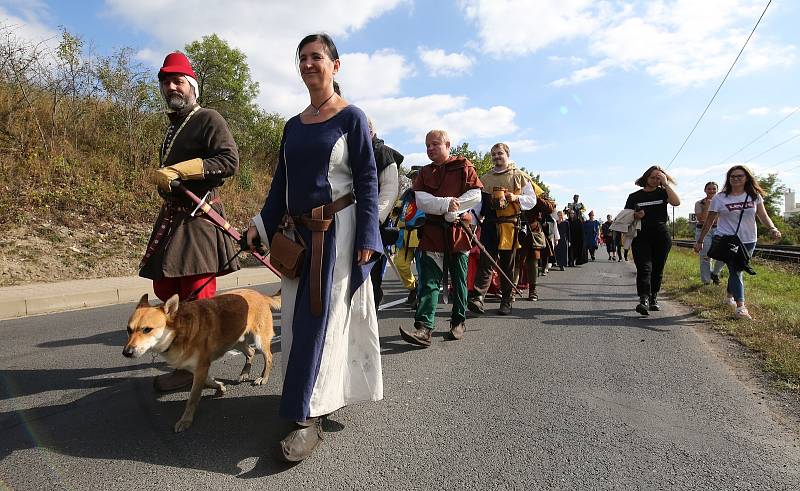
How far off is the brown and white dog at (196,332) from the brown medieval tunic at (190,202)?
0.85ft

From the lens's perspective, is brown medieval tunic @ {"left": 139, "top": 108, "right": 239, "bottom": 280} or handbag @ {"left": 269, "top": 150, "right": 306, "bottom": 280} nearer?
handbag @ {"left": 269, "top": 150, "right": 306, "bottom": 280}

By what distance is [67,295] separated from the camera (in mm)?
7297

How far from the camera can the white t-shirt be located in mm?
6273

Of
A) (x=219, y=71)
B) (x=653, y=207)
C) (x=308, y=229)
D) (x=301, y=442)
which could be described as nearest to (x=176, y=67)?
(x=308, y=229)

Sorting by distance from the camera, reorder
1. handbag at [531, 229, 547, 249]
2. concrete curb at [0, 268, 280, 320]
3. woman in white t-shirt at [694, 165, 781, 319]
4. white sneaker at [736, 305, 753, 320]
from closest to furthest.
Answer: white sneaker at [736, 305, 753, 320]
woman in white t-shirt at [694, 165, 781, 319]
concrete curb at [0, 268, 280, 320]
handbag at [531, 229, 547, 249]

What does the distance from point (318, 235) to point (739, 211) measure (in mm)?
6200

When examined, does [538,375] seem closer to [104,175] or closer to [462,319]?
[462,319]

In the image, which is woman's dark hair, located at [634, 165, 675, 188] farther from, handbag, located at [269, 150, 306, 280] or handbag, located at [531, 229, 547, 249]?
handbag, located at [269, 150, 306, 280]

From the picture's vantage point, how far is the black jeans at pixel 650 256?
658cm

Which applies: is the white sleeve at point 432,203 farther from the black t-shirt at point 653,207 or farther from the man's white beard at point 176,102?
the black t-shirt at point 653,207

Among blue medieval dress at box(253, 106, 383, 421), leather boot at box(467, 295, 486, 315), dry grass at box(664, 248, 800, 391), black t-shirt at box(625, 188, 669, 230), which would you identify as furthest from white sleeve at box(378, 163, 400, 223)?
black t-shirt at box(625, 188, 669, 230)

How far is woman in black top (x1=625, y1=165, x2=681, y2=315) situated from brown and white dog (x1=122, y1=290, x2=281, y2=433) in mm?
5287

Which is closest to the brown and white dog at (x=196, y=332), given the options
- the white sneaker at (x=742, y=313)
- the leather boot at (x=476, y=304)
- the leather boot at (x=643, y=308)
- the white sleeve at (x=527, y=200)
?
the leather boot at (x=476, y=304)

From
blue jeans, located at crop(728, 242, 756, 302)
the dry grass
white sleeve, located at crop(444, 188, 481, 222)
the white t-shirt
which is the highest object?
white sleeve, located at crop(444, 188, 481, 222)
